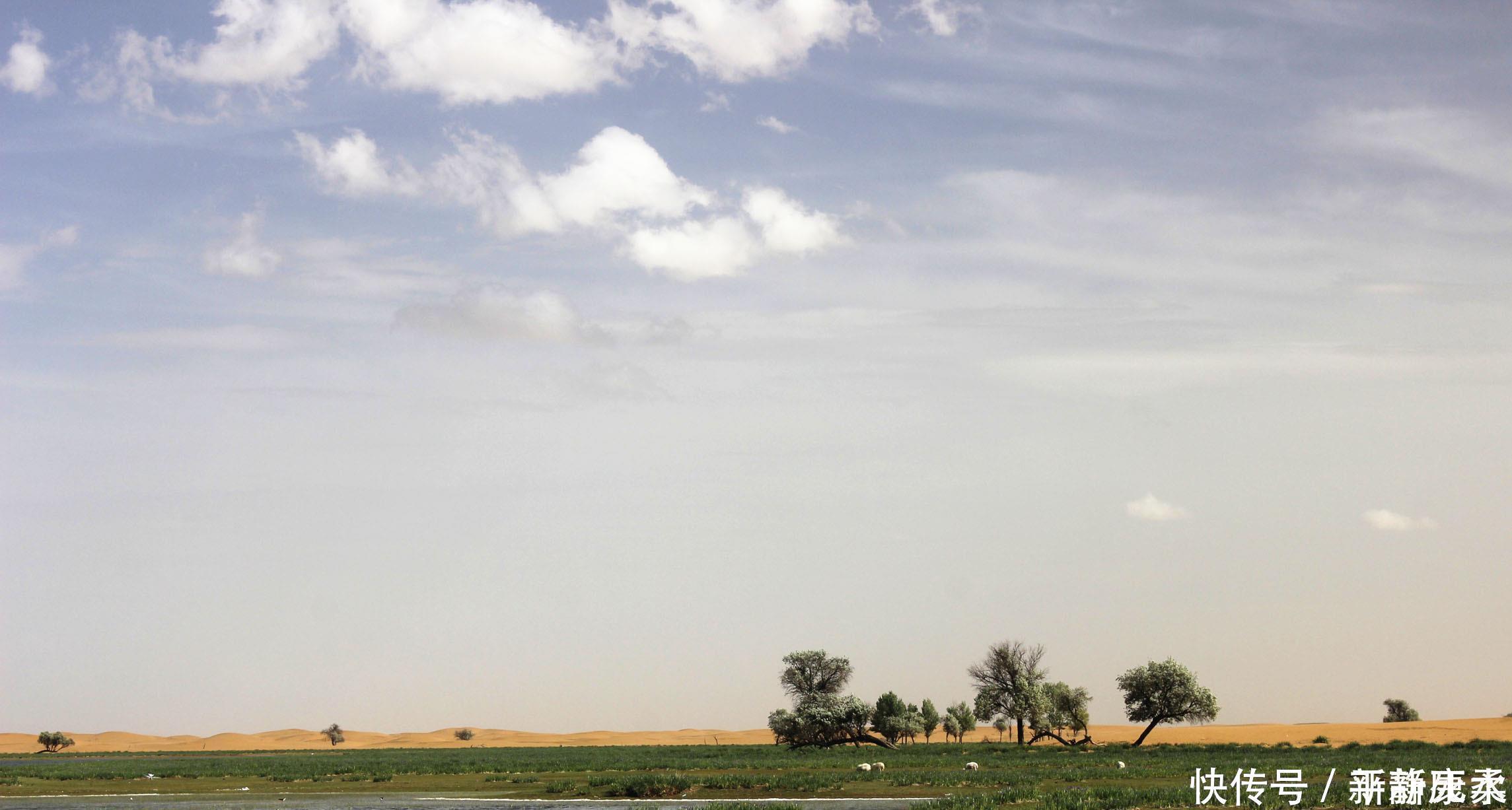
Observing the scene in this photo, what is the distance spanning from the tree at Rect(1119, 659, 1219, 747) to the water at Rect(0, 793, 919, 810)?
42.4 m

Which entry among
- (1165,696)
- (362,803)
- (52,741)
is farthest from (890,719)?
(52,741)

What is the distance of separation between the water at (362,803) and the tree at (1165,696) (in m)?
42.4

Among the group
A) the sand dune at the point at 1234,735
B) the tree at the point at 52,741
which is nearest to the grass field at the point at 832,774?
the sand dune at the point at 1234,735

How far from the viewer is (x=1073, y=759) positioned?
57.2 meters

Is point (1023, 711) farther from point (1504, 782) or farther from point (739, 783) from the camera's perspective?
point (1504, 782)

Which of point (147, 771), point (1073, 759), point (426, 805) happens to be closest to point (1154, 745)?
point (1073, 759)

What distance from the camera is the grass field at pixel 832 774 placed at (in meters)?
40.2

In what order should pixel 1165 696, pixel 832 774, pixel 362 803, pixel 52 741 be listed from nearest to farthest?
pixel 362 803, pixel 832 774, pixel 1165 696, pixel 52 741

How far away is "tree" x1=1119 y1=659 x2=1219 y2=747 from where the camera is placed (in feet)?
242

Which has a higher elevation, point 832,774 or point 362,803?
point 362,803

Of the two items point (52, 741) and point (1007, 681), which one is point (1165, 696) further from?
point (52, 741)

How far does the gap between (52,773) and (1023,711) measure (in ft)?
219

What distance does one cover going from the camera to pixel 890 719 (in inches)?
3211

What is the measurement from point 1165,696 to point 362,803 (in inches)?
2084
